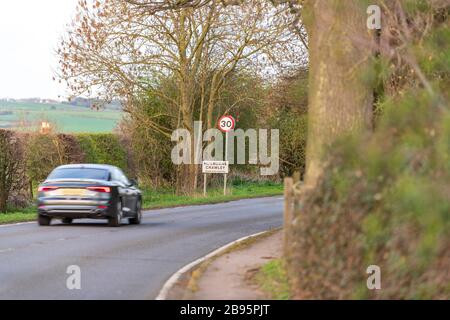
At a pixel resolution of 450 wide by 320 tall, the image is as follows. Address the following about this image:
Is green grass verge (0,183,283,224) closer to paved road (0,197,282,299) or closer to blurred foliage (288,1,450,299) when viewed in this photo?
paved road (0,197,282,299)

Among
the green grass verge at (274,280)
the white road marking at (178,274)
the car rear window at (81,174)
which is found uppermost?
the car rear window at (81,174)

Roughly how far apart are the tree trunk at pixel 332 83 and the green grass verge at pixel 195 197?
49.9 ft

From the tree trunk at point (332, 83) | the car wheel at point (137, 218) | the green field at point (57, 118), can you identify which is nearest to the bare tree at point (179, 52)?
the green field at point (57, 118)

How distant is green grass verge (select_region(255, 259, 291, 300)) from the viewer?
1251 cm

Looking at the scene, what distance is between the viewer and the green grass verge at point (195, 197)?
35969 millimetres

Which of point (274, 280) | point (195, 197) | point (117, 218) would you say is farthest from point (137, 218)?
point (195, 197)

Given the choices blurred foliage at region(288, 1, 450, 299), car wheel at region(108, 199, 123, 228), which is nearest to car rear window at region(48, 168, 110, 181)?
car wheel at region(108, 199, 123, 228)

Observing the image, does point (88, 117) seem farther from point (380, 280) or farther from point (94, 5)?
point (380, 280)

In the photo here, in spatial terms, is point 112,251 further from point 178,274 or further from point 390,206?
point 390,206

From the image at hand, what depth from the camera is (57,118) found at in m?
43.0

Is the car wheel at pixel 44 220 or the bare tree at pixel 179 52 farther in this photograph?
the bare tree at pixel 179 52

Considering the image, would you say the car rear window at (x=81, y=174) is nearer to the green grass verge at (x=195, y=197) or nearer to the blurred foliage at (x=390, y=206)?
the green grass verge at (x=195, y=197)

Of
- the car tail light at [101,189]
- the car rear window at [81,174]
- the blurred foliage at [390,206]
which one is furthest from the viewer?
the car rear window at [81,174]
